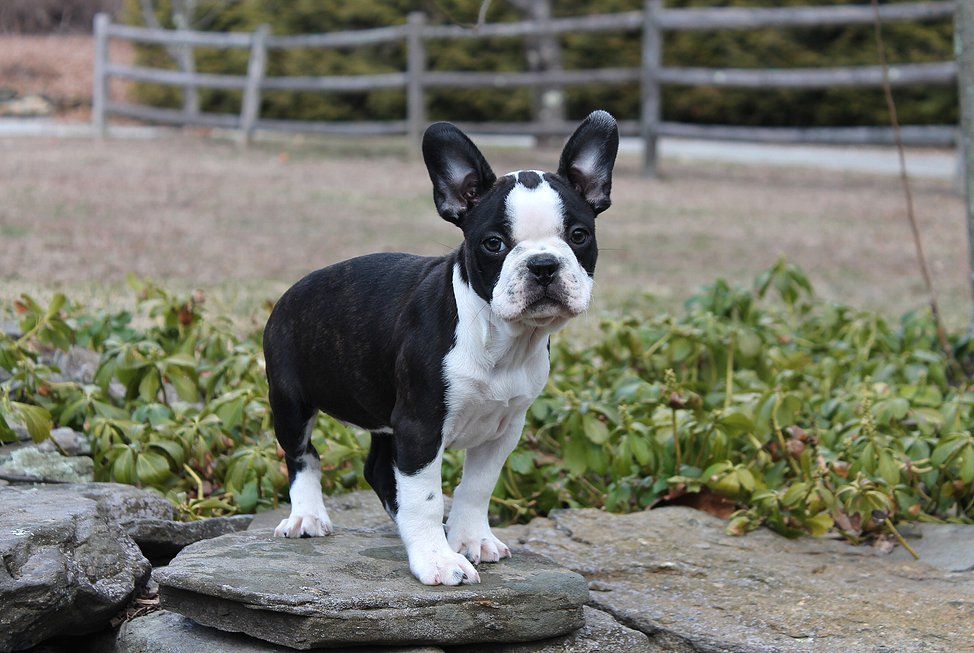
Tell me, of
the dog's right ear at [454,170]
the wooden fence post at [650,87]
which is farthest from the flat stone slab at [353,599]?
the wooden fence post at [650,87]

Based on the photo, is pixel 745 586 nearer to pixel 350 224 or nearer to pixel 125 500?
pixel 125 500

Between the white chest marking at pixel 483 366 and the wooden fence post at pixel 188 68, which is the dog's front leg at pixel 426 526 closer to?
Answer: the white chest marking at pixel 483 366

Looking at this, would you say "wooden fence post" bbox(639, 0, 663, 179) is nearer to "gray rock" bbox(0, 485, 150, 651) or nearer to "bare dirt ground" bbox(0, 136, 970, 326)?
"bare dirt ground" bbox(0, 136, 970, 326)

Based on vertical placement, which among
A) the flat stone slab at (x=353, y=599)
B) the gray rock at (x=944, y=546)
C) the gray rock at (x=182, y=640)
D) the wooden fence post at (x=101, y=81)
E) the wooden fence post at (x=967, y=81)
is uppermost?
the wooden fence post at (x=101, y=81)

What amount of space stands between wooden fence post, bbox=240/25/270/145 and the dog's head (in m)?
16.0

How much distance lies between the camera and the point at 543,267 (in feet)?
9.27

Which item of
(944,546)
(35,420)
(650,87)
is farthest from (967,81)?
(650,87)

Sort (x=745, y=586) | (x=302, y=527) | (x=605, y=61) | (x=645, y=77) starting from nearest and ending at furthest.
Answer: (x=302, y=527)
(x=745, y=586)
(x=645, y=77)
(x=605, y=61)

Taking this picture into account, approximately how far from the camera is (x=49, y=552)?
306cm

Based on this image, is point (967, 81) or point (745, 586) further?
point (967, 81)

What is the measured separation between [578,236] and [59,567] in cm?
155

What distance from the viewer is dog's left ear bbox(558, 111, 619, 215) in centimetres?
317

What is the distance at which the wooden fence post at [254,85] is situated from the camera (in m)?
18.7

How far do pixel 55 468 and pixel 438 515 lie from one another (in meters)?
1.68
